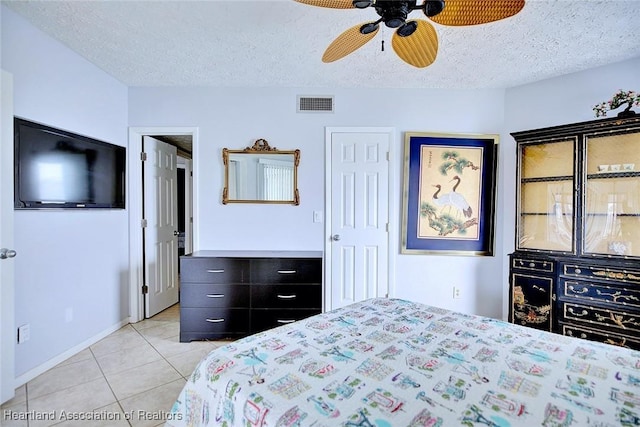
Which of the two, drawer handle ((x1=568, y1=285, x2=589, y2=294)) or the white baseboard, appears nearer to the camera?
the white baseboard

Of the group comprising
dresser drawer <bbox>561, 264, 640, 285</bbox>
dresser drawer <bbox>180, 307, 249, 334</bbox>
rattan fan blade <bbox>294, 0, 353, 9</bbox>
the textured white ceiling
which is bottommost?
dresser drawer <bbox>180, 307, 249, 334</bbox>

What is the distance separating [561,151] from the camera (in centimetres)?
255

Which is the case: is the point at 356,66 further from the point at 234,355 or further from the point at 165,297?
the point at 165,297

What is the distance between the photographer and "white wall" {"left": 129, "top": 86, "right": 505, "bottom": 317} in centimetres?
316

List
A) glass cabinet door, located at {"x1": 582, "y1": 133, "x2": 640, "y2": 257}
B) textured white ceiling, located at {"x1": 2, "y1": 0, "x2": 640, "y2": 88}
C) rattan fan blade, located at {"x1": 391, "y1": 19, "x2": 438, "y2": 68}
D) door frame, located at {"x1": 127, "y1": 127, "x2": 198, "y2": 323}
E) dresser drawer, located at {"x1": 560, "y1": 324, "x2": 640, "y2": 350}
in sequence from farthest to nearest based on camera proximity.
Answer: door frame, located at {"x1": 127, "y1": 127, "x2": 198, "y2": 323} < glass cabinet door, located at {"x1": 582, "y1": 133, "x2": 640, "y2": 257} < dresser drawer, located at {"x1": 560, "y1": 324, "x2": 640, "y2": 350} < textured white ceiling, located at {"x1": 2, "y1": 0, "x2": 640, "y2": 88} < rattan fan blade, located at {"x1": 391, "y1": 19, "x2": 438, "y2": 68}

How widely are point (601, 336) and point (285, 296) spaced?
255cm

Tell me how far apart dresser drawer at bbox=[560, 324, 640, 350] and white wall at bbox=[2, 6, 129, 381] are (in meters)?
4.10

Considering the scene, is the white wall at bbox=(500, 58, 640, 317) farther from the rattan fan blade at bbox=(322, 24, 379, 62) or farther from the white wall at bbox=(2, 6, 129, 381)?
the white wall at bbox=(2, 6, 129, 381)

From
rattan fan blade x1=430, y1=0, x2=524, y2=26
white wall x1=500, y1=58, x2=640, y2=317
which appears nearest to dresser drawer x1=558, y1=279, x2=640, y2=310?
white wall x1=500, y1=58, x2=640, y2=317

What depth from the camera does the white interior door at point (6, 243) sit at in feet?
5.92

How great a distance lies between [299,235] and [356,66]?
5.76ft

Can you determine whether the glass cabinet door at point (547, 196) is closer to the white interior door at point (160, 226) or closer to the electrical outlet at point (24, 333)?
the white interior door at point (160, 226)

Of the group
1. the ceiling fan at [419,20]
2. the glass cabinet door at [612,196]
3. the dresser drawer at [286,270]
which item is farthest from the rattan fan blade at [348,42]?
the glass cabinet door at [612,196]

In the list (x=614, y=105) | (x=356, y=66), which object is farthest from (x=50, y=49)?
(x=614, y=105)
